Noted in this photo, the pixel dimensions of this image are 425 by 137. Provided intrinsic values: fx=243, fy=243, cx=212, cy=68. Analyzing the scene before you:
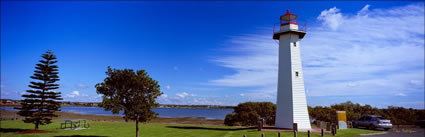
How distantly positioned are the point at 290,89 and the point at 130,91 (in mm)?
12534

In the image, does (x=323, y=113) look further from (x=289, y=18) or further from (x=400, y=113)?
(x=289, y=18)

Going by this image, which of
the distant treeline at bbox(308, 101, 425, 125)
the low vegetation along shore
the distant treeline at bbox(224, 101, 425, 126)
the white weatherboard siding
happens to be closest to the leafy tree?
the low vegetation along shore

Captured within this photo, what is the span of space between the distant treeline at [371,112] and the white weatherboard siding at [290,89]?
33.8 ft

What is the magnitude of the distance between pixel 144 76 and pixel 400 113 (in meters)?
32.3

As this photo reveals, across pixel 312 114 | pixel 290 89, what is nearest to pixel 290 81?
pixel 290 89

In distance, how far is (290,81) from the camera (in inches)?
789

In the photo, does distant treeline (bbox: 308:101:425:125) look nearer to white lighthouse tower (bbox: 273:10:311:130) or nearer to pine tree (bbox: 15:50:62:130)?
white lighthouse tower (bbox: 273:10:311:130)

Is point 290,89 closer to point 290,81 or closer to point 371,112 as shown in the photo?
point 290,81

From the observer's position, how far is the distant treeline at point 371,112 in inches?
1144

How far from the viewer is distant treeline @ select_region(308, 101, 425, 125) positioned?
95.3ft

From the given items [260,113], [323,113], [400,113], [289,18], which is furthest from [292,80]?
[400,113]

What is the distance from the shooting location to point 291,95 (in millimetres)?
19828

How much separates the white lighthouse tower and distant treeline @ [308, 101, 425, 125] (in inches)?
409

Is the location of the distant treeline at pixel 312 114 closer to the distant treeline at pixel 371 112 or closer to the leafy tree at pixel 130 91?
the distant treeline at pixel 371 112
